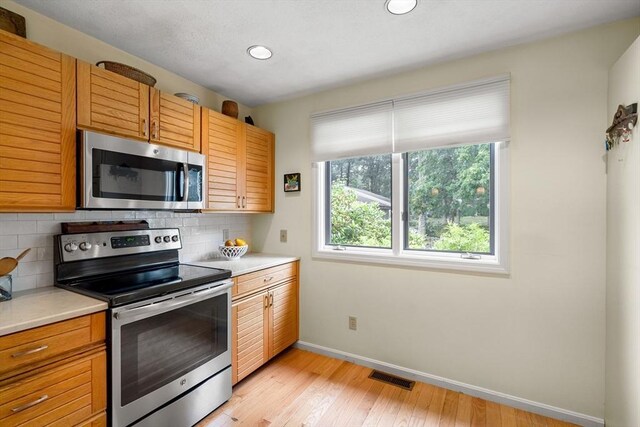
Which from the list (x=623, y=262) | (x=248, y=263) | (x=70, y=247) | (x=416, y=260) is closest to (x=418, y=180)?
(x=416, y=260)

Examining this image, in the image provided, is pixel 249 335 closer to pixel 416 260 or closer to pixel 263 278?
pixel 263 278

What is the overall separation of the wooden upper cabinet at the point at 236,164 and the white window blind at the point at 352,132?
1.71 ft

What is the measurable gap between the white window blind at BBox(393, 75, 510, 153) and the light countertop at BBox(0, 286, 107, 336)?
88.3 inches

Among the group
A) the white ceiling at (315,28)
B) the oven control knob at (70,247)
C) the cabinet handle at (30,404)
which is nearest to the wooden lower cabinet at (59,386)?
the cabinet handle at (30,404)

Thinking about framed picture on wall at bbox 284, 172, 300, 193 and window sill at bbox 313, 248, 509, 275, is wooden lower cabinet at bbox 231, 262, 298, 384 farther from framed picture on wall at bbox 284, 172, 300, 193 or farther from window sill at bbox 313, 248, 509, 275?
framed picture on wall at bbox 284, 172, 300, 193

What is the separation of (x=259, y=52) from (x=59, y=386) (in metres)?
2.19

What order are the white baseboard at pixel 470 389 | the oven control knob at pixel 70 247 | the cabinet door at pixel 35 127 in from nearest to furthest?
the cabinet door at pixel 35 127 → the oven control knob at pixel 70 247 → the white baseboard at pixel 470 389

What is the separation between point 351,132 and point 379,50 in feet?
2.32

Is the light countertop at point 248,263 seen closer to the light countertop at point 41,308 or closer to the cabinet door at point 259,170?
the cabinet door at point 259,170

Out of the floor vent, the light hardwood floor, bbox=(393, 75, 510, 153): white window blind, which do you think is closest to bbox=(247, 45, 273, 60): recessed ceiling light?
bbox=(393, 75, 510, 153): white window blind

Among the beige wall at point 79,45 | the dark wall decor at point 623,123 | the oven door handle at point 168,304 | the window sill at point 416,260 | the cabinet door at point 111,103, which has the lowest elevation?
the oven door handle at point 168,304

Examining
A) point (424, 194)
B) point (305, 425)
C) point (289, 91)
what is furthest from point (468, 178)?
point (305, 425)

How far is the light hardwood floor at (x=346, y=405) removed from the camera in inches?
76.0

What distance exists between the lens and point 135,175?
1.87 m
